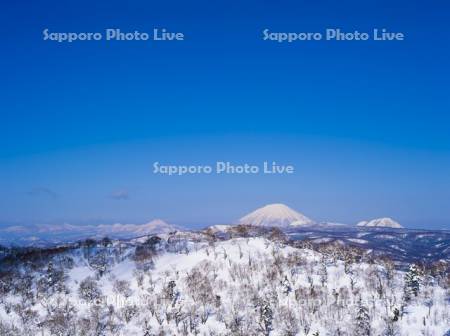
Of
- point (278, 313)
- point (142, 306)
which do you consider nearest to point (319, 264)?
point (278, 313)

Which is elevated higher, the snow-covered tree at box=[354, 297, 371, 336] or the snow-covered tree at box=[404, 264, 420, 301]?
the snow-covered tree at box=[404, 264, 420, 301]

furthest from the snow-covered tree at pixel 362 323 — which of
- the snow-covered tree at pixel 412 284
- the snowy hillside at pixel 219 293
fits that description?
the snow-covered tree at pixel 412 284

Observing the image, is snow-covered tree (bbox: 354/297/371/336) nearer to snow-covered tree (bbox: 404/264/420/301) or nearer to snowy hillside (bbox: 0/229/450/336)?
snowy hillside (bbox: 0/229/450/336)

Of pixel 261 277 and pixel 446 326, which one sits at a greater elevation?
pixel 261 277

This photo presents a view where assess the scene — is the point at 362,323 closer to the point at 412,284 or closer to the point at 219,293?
the point at 412,284

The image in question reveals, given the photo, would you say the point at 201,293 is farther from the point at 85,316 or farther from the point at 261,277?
the point at 85,316

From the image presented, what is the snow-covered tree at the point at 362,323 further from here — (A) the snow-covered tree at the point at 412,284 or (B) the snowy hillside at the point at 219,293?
(A) the snow-covered tree at the point at 412,284

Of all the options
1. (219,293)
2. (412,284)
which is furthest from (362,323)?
(219,293)

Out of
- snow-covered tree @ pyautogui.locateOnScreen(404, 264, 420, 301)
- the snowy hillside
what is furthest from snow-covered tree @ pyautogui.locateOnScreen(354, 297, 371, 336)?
snow-covered tree @ pyautogui.locateOnScreen(404, 264, 420, 301)
